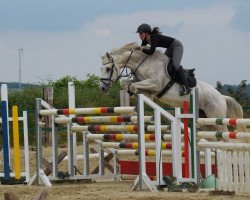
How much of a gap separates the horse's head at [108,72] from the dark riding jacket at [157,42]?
1.56 feet

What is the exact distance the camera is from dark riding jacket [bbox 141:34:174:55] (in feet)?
37.1

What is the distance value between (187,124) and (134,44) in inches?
97.6

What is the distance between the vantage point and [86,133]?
11594mm

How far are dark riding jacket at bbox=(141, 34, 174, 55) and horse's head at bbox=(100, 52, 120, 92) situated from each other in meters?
0.48

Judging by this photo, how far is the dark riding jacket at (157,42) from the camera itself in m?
11.3

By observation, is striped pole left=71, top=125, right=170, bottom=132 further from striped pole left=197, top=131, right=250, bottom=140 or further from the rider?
the rider

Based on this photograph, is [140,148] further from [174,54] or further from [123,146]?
[174,54]

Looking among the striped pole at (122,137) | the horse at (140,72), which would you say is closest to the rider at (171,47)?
the horse at (140,72)

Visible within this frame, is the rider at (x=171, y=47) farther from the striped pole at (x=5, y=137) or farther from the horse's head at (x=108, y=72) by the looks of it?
the striped pole at (x=5, y=137)

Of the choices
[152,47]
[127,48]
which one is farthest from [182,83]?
[127,48]

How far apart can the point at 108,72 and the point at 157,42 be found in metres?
0.84

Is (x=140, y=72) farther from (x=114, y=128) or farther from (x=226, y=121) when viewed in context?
(x=226, y=121)

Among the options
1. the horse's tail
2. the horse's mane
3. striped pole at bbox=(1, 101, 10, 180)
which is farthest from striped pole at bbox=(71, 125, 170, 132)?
the horse's tail

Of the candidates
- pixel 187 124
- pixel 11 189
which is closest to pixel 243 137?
pixel 187 124
